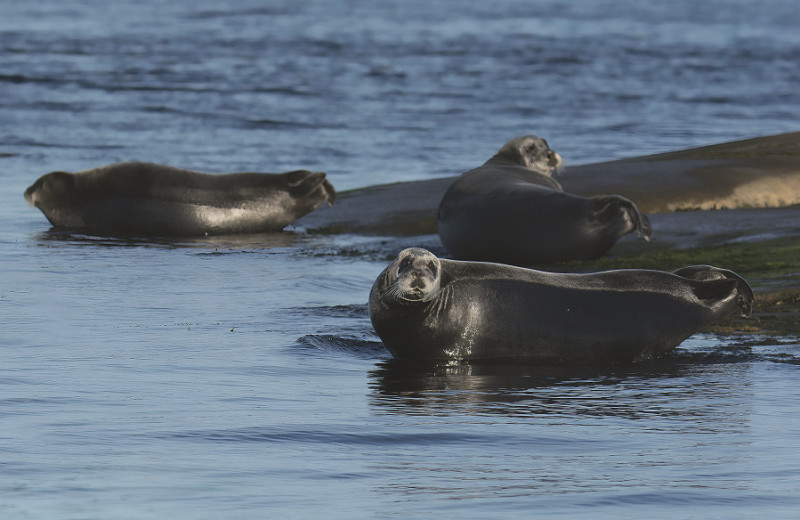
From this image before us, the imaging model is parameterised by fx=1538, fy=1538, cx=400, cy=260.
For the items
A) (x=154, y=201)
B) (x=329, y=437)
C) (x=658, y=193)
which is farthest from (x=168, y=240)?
(x=329, y=437)

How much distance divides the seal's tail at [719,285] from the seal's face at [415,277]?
52.0 inches

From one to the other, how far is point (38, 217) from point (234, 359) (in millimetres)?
6421

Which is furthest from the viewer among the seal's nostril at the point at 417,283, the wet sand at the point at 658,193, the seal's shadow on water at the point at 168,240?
the wet sand at the point at 658,193

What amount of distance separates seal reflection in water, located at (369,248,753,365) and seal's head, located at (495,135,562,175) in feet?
16.5

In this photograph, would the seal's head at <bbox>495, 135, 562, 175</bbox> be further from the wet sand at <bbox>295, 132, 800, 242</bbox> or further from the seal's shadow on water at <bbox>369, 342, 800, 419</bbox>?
the seal's shadow on water at <bbox>369, 342, 800, 419</bbox>

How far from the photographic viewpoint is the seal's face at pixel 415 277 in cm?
652

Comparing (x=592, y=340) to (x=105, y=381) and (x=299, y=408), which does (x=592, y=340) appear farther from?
(x=105, y=381)

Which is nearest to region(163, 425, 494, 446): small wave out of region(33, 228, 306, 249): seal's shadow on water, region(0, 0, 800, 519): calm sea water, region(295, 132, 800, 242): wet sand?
region(0, 0, 800, 519): calm sea water

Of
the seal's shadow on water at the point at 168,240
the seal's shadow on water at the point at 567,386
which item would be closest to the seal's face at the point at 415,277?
Answer: the seal's shadow on water at the point at 567,386

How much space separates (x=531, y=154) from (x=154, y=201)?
2979mm

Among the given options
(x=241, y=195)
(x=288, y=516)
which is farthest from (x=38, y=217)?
(x=288, y=516)

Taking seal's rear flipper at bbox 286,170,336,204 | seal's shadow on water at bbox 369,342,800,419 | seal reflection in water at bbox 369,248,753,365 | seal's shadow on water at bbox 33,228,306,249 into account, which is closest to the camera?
seal's shadow on water at bbox 369,342,800,419

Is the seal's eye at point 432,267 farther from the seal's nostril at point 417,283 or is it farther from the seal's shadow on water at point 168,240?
the seal's shadow on water at point 168,240

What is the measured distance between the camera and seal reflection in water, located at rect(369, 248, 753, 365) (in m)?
6.80
